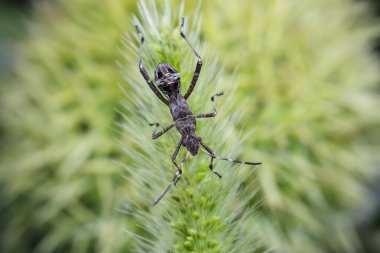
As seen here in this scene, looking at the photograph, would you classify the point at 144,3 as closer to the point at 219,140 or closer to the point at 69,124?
the point at 219,140

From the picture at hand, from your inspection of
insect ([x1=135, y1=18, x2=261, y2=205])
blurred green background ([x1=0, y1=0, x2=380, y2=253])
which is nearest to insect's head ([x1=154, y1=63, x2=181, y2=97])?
insect ([x1=135, y1=18, x2=261, y2=205])

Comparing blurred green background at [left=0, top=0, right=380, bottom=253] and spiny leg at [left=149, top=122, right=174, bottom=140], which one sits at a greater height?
spiny leg at [left=149, top=122, right=174, bottom=140]

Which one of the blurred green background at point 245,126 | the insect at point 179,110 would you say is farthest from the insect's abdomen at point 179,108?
the blurred green background at point 245,126

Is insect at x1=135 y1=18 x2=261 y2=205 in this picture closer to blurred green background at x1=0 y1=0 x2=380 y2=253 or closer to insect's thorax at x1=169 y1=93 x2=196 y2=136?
insect's thorax at x1=169 y1=93 x2=196 y2=136

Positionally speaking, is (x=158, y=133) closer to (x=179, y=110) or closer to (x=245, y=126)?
(x=179, y=110)

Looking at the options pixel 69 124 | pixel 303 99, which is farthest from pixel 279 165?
pixel 69 124

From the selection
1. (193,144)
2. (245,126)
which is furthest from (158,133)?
(245,126)

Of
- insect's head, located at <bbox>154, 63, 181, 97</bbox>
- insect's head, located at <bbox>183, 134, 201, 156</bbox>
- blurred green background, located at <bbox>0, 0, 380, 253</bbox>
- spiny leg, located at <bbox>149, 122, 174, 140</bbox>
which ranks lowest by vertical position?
blurred green background, located at <bbox>0, 0, 380, 253</bbox>
